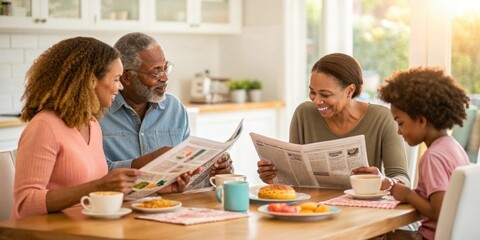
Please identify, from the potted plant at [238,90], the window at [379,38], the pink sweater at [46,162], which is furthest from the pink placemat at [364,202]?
the potted plant at [238,90]

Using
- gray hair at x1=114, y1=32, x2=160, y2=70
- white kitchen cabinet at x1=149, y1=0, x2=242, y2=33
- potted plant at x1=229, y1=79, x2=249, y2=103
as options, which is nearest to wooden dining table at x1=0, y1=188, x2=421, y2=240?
gray hair at x1=114, y1=32, x2=160, y2=70

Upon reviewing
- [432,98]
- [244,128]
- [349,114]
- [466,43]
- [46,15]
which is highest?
[46,15]

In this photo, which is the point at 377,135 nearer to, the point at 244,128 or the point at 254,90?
the point at 244,128

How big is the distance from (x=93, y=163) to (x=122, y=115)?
618mm

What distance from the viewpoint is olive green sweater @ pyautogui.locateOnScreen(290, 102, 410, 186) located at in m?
3.38

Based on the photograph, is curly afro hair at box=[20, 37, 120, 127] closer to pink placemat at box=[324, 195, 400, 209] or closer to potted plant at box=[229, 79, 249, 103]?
pink placemat at box=[324, 195, 400, 209]

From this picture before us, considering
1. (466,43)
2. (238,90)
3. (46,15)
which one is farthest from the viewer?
(238,90)

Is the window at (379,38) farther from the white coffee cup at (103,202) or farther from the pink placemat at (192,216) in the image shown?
the white coffee cup at (103,202)

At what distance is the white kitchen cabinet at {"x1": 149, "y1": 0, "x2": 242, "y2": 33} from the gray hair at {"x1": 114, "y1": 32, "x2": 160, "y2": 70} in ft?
7.79

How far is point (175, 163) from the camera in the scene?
272 cm

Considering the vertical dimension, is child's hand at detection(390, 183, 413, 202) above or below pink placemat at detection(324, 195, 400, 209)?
above

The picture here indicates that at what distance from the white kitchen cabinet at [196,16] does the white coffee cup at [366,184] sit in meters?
3.22

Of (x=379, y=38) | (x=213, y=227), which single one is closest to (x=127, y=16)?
(x=379, y=38)

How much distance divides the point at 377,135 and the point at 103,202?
140 cm
